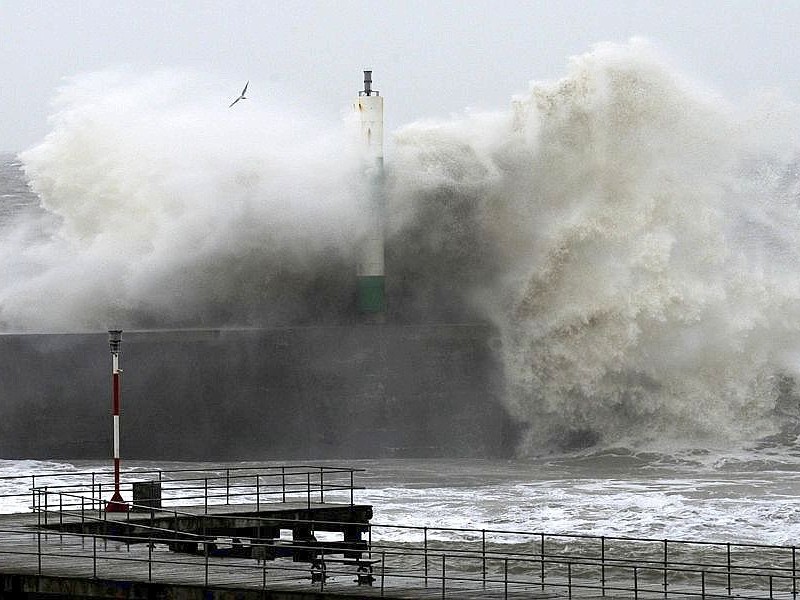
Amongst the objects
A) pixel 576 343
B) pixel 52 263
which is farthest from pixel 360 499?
pixel 52 263

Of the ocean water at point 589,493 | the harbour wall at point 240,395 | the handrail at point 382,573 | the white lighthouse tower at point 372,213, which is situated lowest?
the ocean water at point 589,493

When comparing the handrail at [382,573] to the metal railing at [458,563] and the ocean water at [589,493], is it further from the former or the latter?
the ocean water at [589,493]

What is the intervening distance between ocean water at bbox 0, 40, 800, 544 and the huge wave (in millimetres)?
40

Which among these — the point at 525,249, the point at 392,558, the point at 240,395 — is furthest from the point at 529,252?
the point at 392,558

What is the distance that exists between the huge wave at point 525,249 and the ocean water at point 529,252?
40 mm

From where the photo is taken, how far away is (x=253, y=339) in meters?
28.7

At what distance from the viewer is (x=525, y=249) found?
31922mm

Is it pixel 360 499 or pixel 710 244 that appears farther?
pixel 710 244

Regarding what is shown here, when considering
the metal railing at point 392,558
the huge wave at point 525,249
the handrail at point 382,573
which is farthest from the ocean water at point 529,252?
the handrail at point 382,573

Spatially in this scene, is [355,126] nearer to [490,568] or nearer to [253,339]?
[253,339]

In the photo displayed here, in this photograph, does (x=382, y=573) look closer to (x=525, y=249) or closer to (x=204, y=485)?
(x=204, y=485)

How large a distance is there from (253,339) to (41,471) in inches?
163

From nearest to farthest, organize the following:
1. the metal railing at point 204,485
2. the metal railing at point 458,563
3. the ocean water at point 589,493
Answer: the metal railing at point 458,563
the ocean water at point 589,493
the metal railing at point 204,485

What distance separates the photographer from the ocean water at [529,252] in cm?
3103
